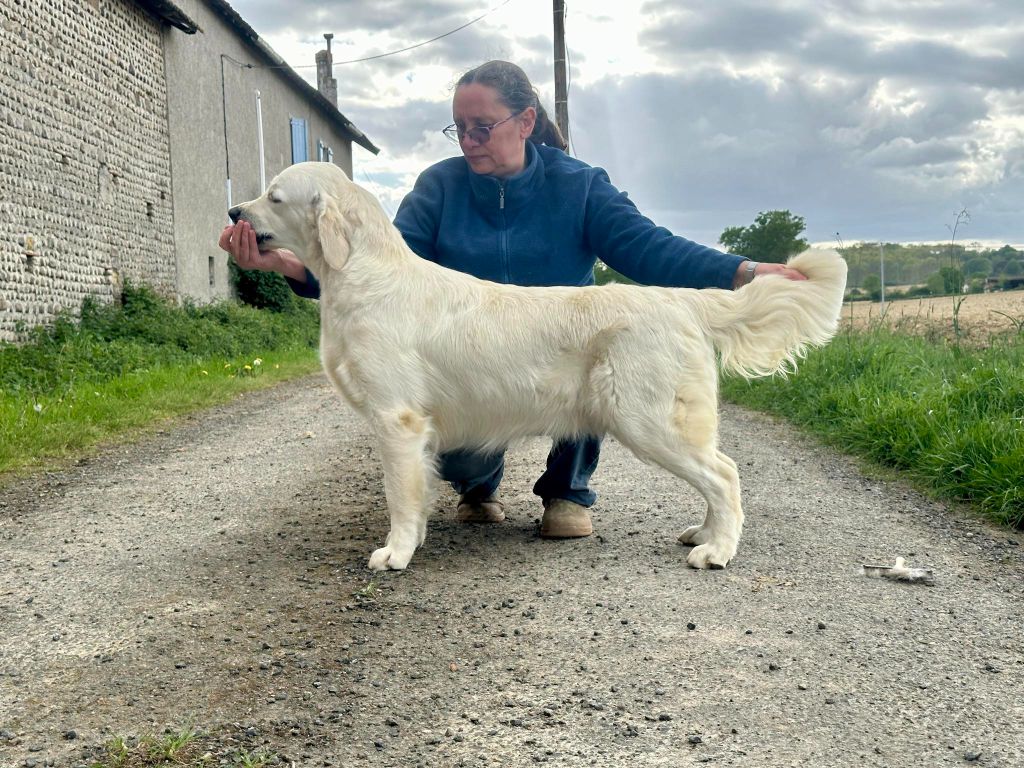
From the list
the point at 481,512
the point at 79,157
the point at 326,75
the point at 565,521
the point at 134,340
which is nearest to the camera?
the point at 565,521

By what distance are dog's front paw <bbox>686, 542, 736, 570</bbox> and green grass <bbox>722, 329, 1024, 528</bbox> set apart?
1.62 metres

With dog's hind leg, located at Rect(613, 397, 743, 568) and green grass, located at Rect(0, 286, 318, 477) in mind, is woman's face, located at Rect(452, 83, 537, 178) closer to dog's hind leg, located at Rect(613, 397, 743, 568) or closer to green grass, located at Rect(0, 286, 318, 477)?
dog's hind leg, located at Rect(613, 397, 743, 568)

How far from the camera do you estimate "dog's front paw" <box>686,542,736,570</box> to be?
11.8 feet

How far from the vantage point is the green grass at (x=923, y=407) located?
185 inches

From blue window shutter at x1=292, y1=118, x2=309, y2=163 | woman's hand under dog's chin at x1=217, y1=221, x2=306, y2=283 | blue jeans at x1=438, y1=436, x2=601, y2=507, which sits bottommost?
blue jeans at x1=438, y1=436, x2=601, y2=507

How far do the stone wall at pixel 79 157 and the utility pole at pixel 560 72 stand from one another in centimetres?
784

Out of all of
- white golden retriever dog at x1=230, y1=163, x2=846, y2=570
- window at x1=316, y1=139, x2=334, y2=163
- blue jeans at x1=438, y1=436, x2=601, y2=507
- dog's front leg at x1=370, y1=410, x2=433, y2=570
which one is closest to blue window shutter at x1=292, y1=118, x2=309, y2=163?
window at x1=316, y1=139, x2=334, y2=163

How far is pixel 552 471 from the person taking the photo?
4.29m

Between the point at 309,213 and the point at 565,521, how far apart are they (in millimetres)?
1814

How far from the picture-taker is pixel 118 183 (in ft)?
50.2

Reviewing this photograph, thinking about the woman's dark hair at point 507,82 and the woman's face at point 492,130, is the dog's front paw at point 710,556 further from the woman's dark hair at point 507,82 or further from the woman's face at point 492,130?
the woman's dark hair at point 507,82

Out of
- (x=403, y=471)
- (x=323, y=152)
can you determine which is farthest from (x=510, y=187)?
(x=323, y=152)

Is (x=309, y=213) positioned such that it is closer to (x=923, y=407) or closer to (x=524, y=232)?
(x=524, y=232)

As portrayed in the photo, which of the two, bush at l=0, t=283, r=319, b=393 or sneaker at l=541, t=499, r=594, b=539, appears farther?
bush at l=0, t=283, r=319, b=393
